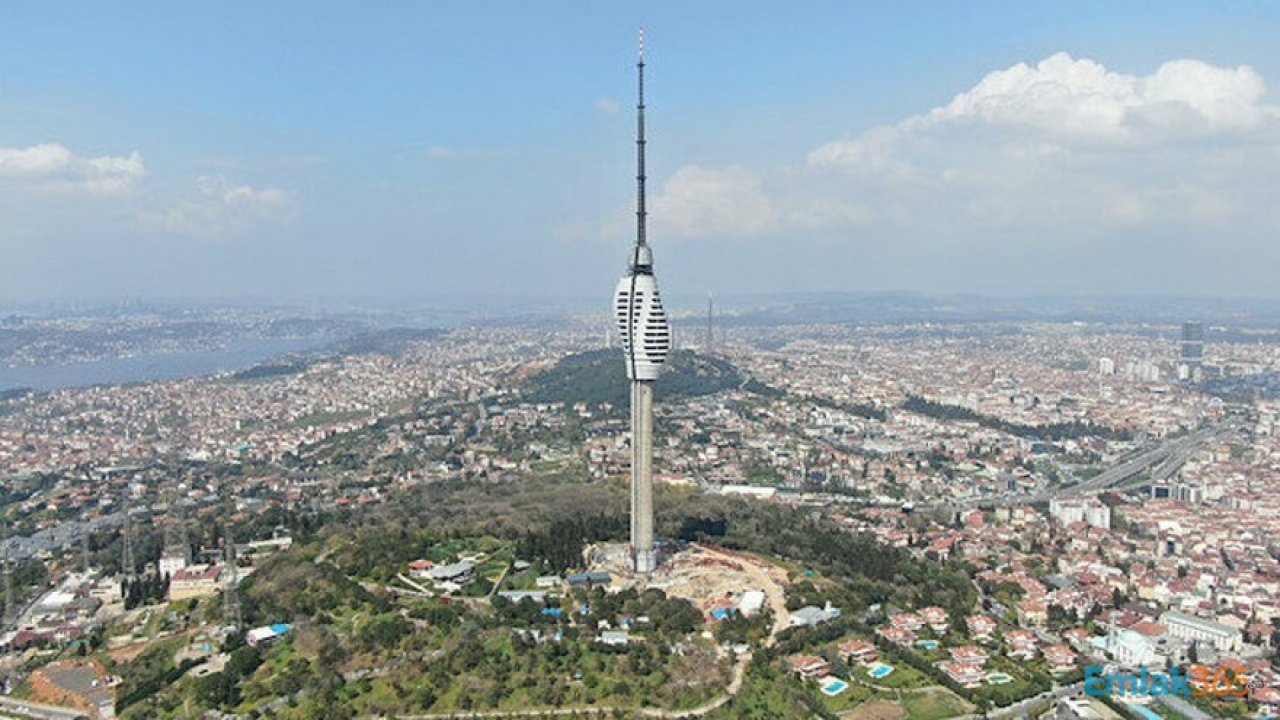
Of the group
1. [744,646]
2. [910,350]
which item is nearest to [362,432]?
[744,646]

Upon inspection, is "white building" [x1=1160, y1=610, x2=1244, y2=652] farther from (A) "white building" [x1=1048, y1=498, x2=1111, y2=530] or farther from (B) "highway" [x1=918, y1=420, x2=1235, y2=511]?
(B) "highway" [x1=918, y1=420, x2=1235, y2=511]

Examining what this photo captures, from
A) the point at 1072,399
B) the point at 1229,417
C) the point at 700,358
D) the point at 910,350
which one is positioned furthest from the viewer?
the point at 910,350

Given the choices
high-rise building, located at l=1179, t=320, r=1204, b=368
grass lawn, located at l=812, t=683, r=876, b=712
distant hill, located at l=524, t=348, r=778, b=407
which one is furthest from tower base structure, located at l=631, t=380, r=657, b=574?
high-rise building, located at l=1179, t=320, r=1204, b=368

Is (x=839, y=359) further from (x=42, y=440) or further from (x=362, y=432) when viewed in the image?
(x=42, y=440)

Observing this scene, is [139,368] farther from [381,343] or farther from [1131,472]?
[1131,472]

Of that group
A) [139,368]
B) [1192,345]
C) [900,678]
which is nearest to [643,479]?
[900,678]

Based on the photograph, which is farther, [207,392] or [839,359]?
[839,359]
